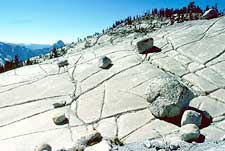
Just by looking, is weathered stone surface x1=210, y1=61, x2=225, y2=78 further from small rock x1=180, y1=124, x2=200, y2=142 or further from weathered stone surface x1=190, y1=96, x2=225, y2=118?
small rock x1=180, y1=124, x2=200, y2=142

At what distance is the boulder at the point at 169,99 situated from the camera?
38.7ft

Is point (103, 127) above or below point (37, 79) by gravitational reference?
below

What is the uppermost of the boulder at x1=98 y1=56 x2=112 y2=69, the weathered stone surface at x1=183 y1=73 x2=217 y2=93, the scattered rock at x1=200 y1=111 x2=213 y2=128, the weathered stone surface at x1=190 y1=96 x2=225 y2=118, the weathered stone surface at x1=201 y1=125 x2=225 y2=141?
the boulder at x1=98 y1=56 x2=112 y2=69

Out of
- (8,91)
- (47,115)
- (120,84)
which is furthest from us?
(8,91)

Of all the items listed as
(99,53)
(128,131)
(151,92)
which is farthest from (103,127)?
(99,53)

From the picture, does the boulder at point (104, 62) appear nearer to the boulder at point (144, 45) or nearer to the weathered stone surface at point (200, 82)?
the boulder at point (144, 45)

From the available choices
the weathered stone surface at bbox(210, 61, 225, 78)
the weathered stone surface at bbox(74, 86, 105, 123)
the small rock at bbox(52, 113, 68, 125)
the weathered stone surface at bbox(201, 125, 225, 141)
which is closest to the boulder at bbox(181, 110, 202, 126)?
the weathered stone surface at bbox(201, 125, 225, 141)

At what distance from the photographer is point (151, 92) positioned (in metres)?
12.5

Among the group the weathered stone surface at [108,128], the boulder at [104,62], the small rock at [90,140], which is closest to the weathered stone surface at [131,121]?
the weathered stone surface at [108,128]

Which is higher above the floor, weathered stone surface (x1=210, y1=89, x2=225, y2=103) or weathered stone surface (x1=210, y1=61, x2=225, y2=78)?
weathered stone surface (x1=210, y1=61, x2=225, y2=78)

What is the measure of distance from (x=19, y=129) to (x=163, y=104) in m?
5.80

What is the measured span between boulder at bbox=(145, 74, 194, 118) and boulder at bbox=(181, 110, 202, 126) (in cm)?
53

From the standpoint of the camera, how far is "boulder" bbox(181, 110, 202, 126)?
1118 centimetres

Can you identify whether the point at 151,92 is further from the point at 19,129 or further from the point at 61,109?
the point at 19,129
